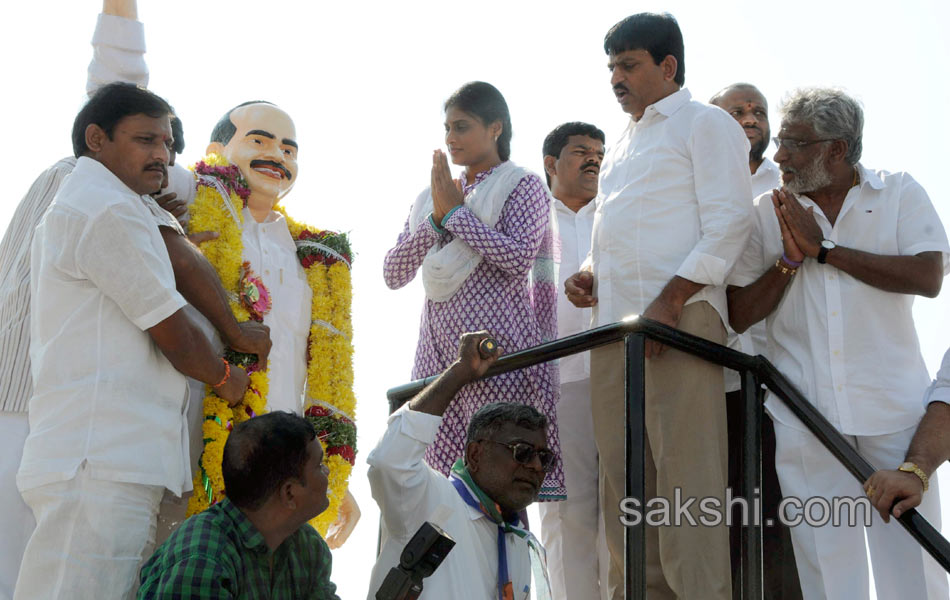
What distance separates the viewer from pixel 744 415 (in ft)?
17.0

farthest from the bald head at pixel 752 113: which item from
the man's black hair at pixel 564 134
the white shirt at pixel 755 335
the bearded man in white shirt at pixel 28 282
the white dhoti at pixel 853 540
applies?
the bearded man in white shirt at pixel 28 282

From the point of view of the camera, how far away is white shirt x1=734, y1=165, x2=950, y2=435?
16.7 feet

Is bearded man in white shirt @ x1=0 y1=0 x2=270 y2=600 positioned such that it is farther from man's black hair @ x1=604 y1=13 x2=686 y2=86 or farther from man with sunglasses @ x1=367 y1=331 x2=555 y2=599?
man's black hair @ x1=604 y1=13 x2=686 y2=86

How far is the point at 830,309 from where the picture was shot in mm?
5238

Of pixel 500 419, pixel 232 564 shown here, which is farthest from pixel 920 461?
pixel 232 564

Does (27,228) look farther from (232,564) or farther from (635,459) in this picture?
(635,459)

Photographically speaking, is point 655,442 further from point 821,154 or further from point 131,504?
point 131,504

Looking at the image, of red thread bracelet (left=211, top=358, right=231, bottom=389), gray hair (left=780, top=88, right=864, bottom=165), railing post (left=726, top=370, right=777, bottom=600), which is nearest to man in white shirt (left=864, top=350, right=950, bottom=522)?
railing post (left=726, top=370, right=777, bottom=600)

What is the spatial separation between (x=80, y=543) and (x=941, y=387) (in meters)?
3.45

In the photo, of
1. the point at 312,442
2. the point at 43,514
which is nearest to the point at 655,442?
the point at 312,442

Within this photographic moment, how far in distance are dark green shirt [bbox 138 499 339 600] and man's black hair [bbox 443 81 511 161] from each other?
2.53 metres

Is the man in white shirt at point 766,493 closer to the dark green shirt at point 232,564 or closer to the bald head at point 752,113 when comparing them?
the bald head at point 752,113

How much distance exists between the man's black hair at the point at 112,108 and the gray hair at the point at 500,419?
1798mm

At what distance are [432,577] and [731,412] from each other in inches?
69.3
